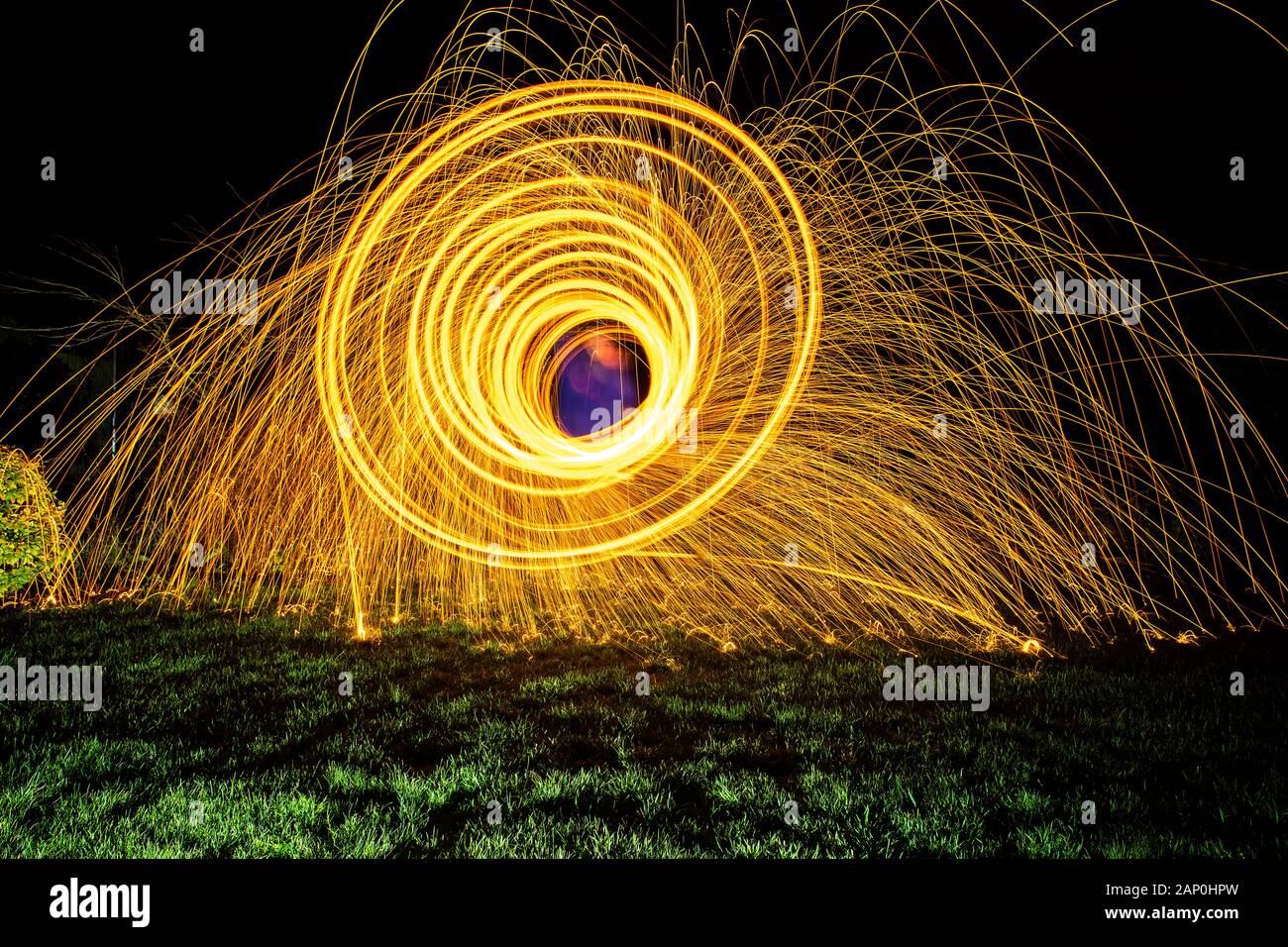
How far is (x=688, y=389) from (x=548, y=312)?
8.08 ft

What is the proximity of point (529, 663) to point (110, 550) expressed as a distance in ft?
22.5

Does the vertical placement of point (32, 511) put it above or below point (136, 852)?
above

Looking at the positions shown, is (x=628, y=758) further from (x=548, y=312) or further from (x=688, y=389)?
(x=548, y=312)

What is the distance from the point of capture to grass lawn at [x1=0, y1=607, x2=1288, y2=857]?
331 centimetres

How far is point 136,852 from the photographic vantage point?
311 cm

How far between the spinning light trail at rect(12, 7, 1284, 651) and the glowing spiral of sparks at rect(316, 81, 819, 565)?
43 mm

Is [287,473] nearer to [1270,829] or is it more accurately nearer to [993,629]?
[993,629]

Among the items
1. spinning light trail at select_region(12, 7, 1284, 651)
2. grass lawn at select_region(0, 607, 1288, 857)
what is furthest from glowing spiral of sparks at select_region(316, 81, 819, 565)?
grass lawn at select_region(0, 607, 1288, 857)

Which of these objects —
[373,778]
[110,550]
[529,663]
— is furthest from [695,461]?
[110,550]

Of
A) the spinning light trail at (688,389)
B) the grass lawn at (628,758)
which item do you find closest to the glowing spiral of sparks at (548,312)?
the spinning light trail at (688,389)

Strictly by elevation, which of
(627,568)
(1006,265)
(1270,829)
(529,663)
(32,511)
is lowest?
(1270,829)

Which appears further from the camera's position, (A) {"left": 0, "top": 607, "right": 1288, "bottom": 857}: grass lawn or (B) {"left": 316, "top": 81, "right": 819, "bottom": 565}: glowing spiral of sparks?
(B) {"left": 316, "top": 81, "right": 819, "bottom": 565}: glowing spiral of sparks

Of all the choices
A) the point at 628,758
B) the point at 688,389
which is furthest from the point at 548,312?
the point at 628,758

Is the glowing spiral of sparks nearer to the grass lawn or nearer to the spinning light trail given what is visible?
the spinning light trail
